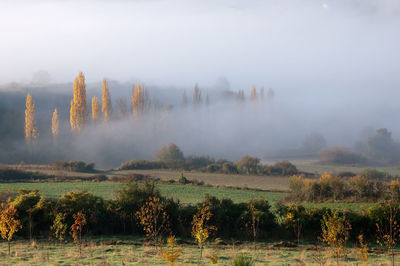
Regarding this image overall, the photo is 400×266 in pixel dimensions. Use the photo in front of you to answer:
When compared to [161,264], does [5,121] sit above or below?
above

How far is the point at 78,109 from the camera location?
254 ft

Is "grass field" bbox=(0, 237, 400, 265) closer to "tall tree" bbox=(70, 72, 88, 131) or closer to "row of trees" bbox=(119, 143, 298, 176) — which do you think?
"row of trees" bbox=(119, 143, 298, 176)

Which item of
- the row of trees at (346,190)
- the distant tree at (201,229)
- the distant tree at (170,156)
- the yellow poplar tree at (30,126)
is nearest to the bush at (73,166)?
the yellow poplar tree at (30,126)

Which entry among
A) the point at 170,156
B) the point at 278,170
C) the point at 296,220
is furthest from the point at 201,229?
the point at 170,156

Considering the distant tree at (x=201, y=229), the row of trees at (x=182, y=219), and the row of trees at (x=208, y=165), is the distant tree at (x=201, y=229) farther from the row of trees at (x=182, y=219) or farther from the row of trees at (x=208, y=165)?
the row of trees at (x=208, y=165)

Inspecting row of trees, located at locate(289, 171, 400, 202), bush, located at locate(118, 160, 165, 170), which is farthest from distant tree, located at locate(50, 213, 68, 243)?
bush, located at locate(118, 160, 165, 170)

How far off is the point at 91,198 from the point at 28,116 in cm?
5460

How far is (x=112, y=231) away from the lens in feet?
84.4

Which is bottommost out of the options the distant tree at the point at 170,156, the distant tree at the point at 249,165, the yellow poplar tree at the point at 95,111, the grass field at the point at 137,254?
the grass field at the point at 137,254

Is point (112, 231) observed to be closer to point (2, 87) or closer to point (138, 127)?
point (138, 127)

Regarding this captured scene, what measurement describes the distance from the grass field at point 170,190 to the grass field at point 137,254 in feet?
55.5

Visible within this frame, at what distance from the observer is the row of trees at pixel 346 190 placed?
38.9m

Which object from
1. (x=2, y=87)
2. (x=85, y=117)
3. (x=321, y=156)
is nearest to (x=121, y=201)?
(x=85, y=117)

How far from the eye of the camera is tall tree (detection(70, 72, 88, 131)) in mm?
77688
